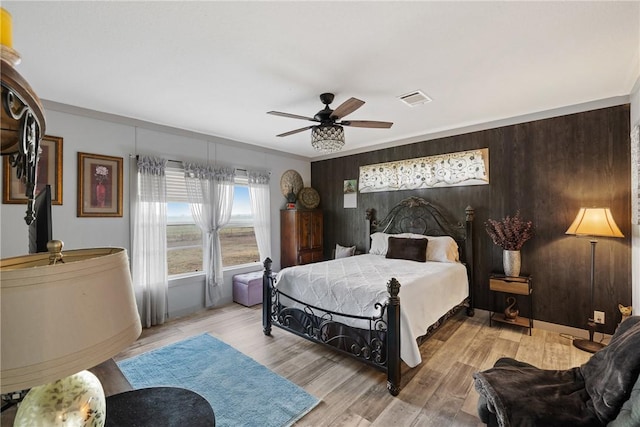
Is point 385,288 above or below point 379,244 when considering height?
below

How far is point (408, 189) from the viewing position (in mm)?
4785

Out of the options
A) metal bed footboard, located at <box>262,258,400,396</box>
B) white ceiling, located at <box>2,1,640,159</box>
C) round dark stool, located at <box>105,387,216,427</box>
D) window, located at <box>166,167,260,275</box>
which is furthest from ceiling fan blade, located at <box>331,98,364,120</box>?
window, located at <box>166,167,260,275</box>

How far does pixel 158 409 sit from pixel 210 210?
11.9 ft

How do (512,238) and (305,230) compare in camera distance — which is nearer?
(512,238)

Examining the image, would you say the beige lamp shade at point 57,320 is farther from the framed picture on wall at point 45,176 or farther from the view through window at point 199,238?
the view through window at point 199,238

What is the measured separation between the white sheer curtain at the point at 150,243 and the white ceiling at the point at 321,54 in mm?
836

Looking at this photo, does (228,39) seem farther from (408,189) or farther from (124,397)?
(408,189)

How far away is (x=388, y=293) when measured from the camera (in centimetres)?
248

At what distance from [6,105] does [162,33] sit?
5.96 ft

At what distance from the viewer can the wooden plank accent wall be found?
315cm

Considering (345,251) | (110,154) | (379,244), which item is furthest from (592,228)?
(110,154)

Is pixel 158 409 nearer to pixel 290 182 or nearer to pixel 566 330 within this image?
pixel 566 330

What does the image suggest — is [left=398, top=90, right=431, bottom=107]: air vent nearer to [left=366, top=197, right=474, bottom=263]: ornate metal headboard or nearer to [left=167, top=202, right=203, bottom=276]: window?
[left=366, top=197, right=474, bottom=263]: ornate metal headboard

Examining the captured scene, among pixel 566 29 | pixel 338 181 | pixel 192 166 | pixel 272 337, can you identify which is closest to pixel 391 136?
pixel 338 181
